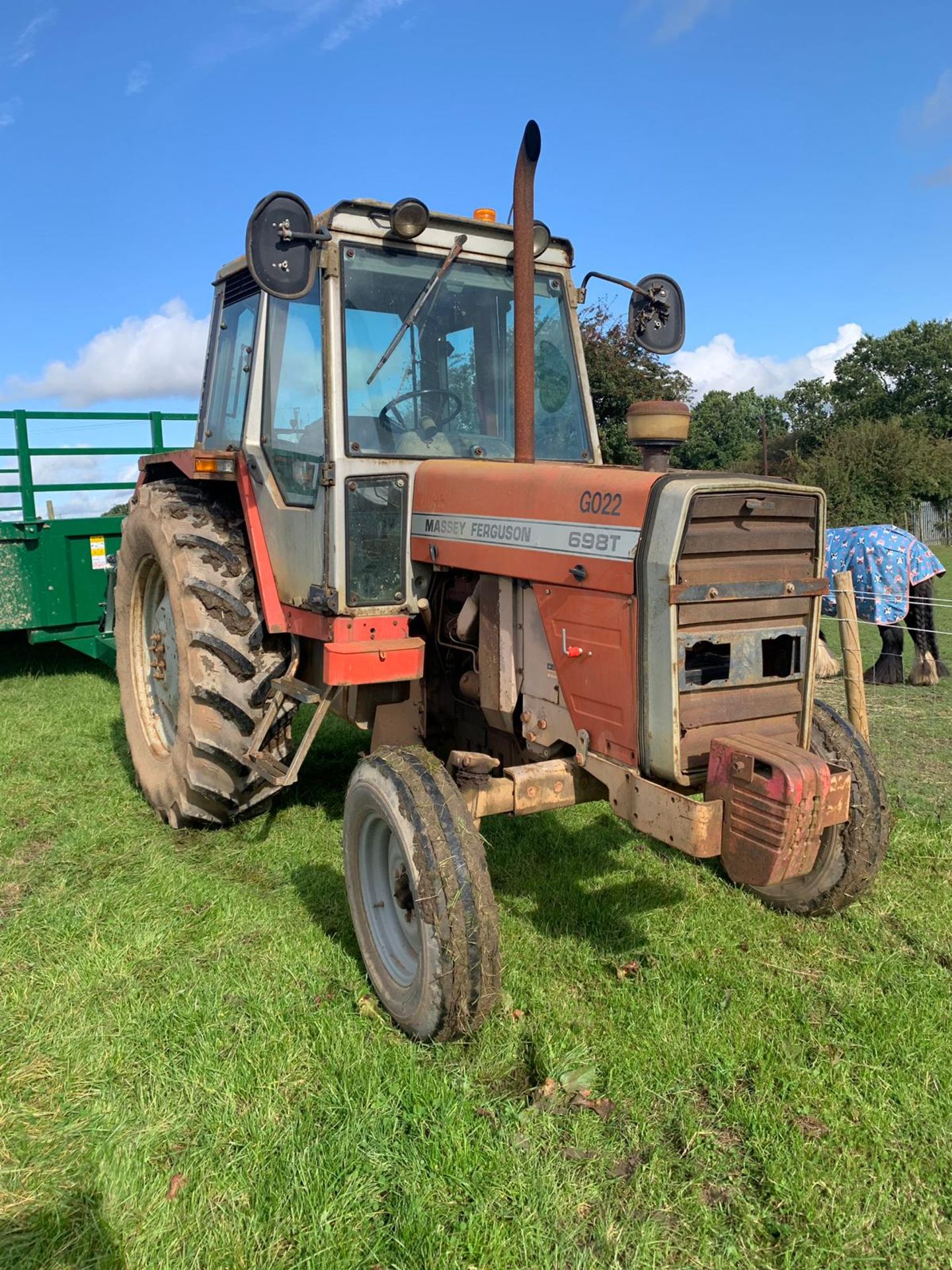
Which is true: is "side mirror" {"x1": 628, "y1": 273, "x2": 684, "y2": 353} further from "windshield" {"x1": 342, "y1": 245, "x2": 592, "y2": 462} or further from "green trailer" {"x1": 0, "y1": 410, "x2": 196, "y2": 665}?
"green trailer" {"x1": 0, "y1": 410, "x2": 196, "y2": 665}

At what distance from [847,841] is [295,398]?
279 centimetres

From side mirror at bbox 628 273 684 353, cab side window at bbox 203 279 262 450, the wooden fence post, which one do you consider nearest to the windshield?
side mirror at bbox 628 273 684 353

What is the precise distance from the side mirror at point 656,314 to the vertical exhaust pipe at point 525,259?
2.40 ft

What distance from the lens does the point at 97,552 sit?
7.77 metres

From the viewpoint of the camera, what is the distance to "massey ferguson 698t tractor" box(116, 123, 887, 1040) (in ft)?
8.77

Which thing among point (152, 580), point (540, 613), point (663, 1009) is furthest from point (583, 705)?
point (152, 580)

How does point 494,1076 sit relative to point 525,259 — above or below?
below

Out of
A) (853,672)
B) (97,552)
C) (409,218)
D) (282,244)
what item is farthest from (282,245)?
(97,552)

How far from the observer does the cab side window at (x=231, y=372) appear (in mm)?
4312

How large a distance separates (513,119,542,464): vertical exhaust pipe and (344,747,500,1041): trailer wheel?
132 centimetres

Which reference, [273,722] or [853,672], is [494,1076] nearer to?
[273,722]

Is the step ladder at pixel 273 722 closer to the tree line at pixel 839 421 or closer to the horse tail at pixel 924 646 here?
the tree line at pixel 839 421

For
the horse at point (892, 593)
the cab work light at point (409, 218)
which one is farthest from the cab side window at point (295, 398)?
the horse at point (892, 593)

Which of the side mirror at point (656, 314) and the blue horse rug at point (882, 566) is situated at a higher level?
the side mirror at point (656, 314)
